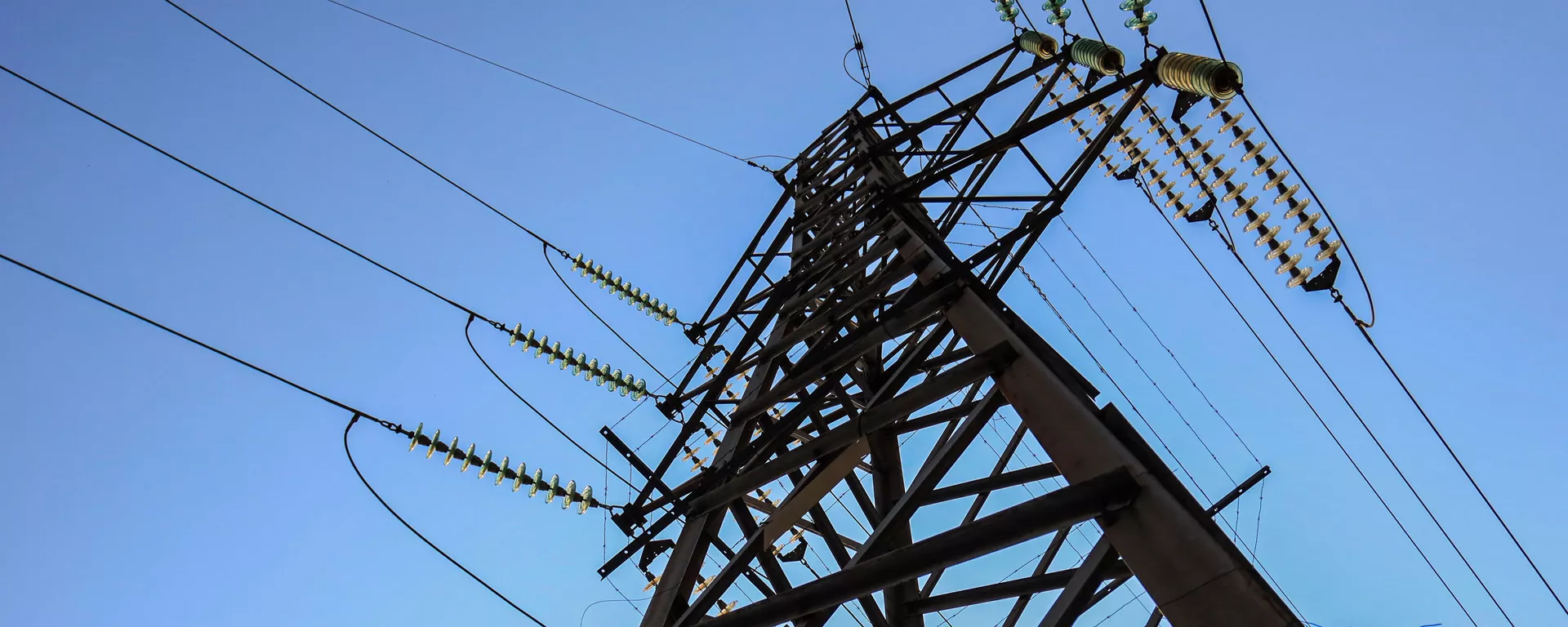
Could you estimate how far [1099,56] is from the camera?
252 inches

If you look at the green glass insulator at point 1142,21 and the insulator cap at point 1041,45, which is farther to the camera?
the insulator cap at point 1041,45

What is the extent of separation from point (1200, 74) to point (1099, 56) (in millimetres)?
2003

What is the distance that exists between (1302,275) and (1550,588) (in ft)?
7.19

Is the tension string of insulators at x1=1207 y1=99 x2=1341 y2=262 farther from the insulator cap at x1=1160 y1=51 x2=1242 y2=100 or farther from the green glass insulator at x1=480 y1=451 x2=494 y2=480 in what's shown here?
the green glass insulator at x1=480 y1=451 x2=494 y2=480

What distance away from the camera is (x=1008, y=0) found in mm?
8719

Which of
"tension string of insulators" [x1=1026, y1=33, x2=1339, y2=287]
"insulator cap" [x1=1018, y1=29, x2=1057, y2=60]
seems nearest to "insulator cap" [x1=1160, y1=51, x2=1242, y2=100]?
"tension string of insulators" [x1=1026, y1=33, x2=1339, y2=287]

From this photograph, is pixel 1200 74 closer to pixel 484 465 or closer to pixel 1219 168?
pixel 1219 168

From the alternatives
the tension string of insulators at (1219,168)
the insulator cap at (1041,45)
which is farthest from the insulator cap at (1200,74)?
the insulator cap at (1041,45)

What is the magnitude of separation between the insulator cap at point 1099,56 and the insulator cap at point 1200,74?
1269 mm

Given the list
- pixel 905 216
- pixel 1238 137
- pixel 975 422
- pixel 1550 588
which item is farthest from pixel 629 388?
pixel 1550 588

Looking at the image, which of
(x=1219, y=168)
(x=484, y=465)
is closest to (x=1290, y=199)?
(x=1219, y=168)

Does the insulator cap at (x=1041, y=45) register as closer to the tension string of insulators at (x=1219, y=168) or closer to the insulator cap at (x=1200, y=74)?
the tension string of insulators at (x=1219, y=168)

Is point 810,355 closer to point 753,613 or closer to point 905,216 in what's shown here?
point 905,216

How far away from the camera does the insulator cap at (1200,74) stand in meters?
4.32
